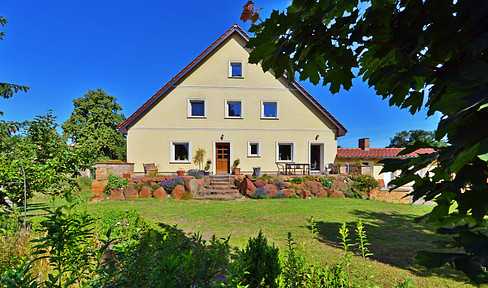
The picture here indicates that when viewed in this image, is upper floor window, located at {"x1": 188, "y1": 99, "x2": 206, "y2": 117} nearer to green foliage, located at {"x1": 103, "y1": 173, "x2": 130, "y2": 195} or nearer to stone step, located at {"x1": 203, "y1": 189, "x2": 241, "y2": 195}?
stone step, located at {"x1": 203, "y1": 189, "x2": 241, "y2": 195}

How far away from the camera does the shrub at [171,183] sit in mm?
10344

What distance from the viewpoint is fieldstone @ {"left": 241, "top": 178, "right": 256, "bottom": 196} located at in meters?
10.5

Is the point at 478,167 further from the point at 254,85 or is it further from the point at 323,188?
the point at 254,85

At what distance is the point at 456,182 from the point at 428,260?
1.27 ft

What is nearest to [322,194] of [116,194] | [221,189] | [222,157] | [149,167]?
[221,189]

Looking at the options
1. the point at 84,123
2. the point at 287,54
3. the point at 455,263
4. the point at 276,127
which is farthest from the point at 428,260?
the point at 84,123

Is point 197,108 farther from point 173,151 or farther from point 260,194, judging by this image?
point 260,194

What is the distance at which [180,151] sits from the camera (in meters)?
13.8

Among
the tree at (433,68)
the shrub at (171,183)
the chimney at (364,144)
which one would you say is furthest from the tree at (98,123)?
the tree at (433,68)

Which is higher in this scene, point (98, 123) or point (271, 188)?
point (98, 123)

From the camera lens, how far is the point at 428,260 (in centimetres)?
97

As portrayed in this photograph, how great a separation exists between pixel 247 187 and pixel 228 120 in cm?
522

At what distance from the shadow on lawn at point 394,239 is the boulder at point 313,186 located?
3972 mm

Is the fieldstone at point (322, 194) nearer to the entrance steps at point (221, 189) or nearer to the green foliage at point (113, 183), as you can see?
the entrance steps at point (221, 189)
